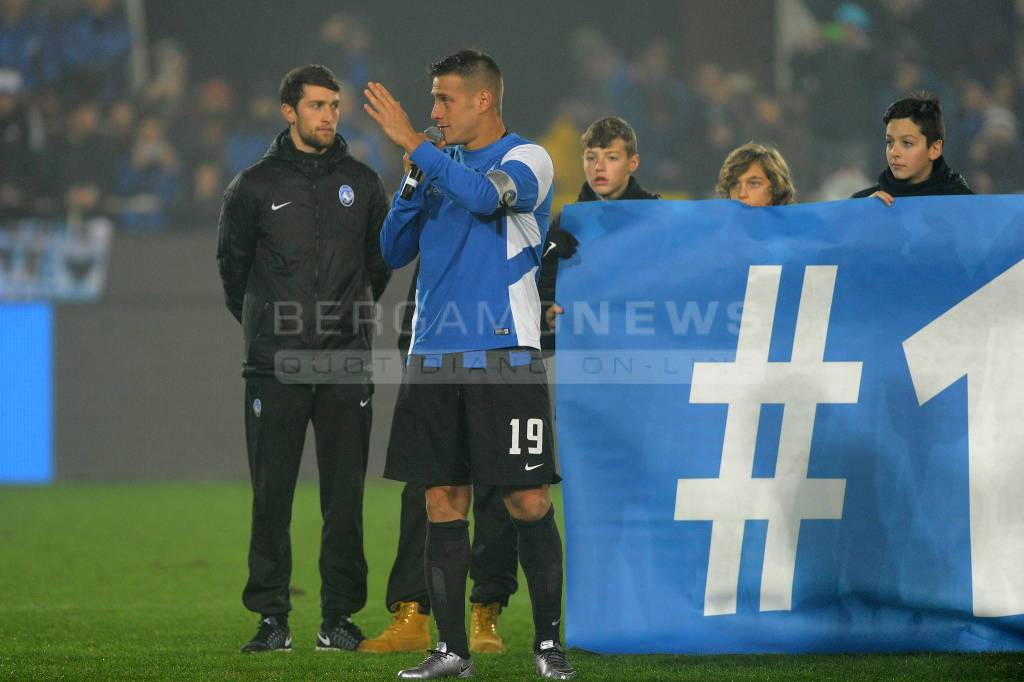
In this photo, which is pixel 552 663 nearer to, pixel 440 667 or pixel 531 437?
pixel 440 667

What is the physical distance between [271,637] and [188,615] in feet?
3.00

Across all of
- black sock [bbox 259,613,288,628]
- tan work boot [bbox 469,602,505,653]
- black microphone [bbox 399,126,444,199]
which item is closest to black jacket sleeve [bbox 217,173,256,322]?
black microphone [bbox 399,126,444,199]

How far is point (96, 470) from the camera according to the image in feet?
34.6

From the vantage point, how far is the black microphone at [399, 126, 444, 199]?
3792 millimetres

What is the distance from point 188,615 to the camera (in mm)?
5133

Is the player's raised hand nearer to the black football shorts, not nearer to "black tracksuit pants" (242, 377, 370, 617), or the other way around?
the black football shorts

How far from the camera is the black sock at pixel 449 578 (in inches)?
151

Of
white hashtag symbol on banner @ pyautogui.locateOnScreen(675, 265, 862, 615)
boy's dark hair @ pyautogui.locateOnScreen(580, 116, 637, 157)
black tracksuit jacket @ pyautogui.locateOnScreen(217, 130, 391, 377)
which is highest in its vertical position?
boy's dark hair @ pyautogui.locateOnScreen(580, 116, 637, 157)

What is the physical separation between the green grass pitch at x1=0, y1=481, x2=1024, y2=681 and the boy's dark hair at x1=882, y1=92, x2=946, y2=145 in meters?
1.76

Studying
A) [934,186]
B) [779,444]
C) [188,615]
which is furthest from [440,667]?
[934,186]

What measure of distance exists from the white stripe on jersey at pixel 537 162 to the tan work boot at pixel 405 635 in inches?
62.3

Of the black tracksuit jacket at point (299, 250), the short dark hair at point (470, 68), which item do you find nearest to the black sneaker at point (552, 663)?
the black tracksuit jacket at point (299, 250)

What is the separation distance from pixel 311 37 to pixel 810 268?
920cm

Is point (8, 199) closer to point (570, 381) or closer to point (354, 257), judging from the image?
point (354, 257)
